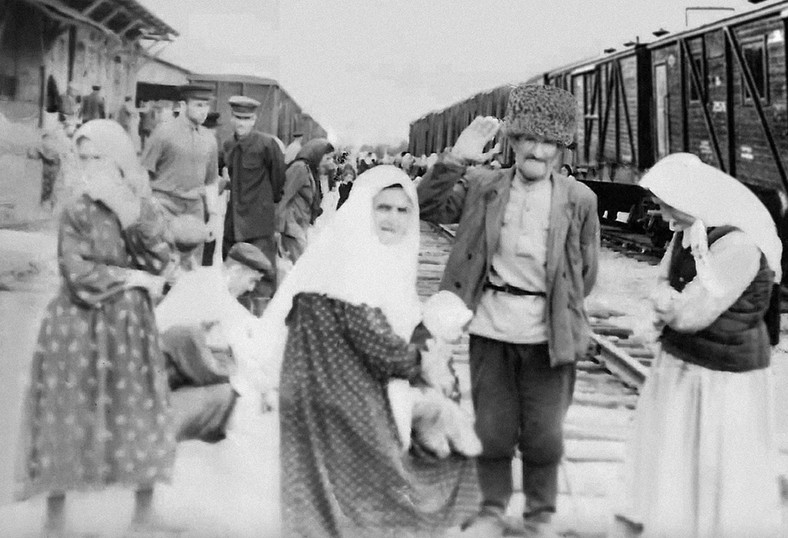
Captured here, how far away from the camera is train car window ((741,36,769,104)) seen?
375cm

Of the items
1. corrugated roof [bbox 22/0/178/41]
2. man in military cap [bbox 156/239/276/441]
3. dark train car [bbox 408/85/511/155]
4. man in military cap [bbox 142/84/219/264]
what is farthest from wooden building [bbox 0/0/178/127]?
dark train car [bbox 408/85/511/155]

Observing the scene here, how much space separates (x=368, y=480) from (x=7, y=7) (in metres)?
1.98

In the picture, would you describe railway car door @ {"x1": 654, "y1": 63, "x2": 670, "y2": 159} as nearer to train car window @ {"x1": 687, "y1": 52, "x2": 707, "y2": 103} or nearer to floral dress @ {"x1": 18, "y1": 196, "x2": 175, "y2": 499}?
train car window @ {"x1": 687, "y1": 52, "x2": 707, "y2": 103}

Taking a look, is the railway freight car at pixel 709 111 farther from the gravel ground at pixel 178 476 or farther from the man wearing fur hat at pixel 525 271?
the gravel ground at pixel 178 476

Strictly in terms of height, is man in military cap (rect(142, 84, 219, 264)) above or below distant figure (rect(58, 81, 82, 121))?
below

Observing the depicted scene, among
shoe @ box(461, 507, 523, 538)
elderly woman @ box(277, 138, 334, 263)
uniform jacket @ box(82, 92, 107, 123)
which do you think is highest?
uniform jacket @ box(82, 92, 107, 123)

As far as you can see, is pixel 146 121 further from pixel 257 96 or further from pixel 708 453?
pixel 708 453

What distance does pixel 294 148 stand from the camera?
3230mm

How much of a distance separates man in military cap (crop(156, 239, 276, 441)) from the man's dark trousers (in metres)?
0.70

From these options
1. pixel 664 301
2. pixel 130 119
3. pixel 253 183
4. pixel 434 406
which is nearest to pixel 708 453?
pixel 664 301

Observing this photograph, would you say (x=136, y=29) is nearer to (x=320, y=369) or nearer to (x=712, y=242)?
(x=320, y=369)

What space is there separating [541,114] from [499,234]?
38cm

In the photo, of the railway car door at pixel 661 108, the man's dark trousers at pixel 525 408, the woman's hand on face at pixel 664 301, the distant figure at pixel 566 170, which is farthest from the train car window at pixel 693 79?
the man's dark trousers at pixel 525 408

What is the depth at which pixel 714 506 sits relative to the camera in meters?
2.54
